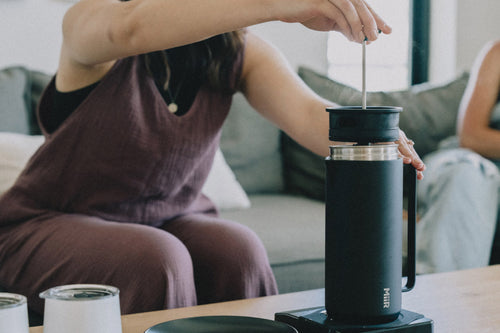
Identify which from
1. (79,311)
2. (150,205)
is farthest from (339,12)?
(150,205)

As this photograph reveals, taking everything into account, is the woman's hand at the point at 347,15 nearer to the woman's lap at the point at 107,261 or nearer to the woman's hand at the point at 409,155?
the woman's hand at the point at 409,155

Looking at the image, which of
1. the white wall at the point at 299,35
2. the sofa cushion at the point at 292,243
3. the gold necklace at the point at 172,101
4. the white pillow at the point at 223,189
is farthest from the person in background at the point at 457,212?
the white wall at the point at 299,35

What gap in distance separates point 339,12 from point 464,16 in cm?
273

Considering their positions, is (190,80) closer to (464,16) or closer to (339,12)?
(339,12)

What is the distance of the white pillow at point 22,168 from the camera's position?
1.68 meters

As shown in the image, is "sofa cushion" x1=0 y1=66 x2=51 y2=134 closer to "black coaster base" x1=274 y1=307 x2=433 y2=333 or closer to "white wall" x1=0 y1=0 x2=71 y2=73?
"white wall" x1=0 y1=0 x2=71 y2=73

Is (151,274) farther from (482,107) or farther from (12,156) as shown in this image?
(482,107)

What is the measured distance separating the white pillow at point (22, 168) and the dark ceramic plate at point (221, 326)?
100cm

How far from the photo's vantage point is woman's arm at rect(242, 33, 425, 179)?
1.21 m

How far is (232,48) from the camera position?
1.33 meters

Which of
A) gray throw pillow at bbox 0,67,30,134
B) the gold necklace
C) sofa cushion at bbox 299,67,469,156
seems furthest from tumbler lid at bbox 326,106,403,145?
sofa cushion at bbox 299,67,469,156

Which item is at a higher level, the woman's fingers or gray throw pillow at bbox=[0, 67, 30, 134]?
the woman's fingers

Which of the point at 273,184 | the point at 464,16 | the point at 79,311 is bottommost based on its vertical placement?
the point at 273,184

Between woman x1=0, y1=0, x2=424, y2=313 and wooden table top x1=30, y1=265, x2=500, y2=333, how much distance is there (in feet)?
0.60
